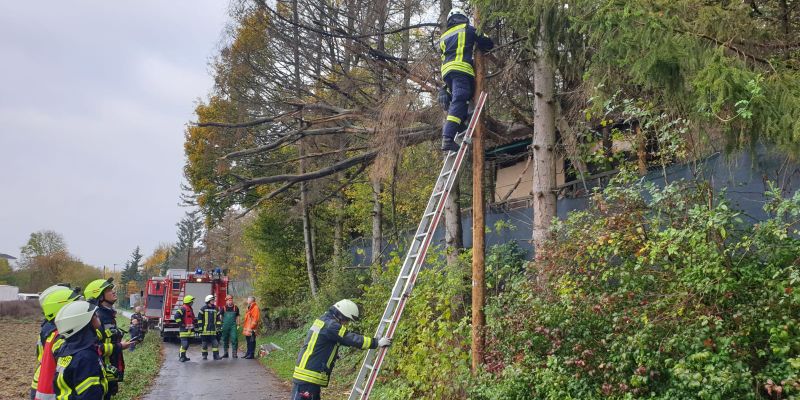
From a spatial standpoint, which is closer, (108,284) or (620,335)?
(620,335)

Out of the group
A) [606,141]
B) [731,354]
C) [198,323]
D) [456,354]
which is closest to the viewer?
[731,354]

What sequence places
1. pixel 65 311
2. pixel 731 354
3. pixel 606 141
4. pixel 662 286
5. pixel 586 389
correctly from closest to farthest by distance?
1. pixel 731 354
2. pixel 65 311
3. pixel 586 389
4. pixel 662 286
5. pixel 606 141

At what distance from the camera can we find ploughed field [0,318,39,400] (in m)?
11.4

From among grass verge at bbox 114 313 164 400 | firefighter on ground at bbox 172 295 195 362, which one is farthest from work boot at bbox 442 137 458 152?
firefighter on ground at bbox 172 295 195 362

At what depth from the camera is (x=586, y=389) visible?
18.8ft

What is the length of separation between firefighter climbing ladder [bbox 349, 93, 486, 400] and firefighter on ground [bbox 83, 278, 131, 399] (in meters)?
3.03

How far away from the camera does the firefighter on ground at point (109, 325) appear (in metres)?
7.27

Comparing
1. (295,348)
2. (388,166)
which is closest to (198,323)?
(295,348)

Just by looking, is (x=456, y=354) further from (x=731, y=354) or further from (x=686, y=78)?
(x=686, y=78)

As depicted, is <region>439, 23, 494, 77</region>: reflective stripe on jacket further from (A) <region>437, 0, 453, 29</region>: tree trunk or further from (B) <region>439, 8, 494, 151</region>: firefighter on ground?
(A) <region>437, 0, 453, 29</region>: tree trunk

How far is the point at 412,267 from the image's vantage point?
6.89 metres

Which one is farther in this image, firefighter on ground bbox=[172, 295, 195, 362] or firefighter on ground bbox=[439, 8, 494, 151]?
firefighter on ground bbox=[172, 295, 195, 362]

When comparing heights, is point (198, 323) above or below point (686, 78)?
below

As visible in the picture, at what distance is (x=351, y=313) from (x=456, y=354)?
1482mm
